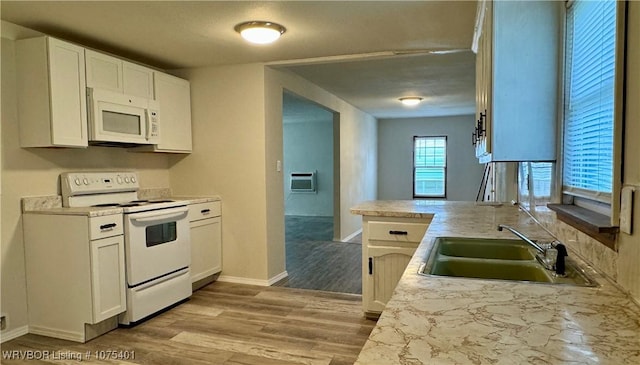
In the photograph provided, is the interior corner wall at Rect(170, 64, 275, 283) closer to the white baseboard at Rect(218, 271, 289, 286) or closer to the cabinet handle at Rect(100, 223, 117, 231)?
the white baseboard at Rect(218, 271, 289, 286)

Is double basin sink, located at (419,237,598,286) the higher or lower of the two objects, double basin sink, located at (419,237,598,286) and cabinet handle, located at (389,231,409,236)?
the higher

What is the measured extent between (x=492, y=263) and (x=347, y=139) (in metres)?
5.24

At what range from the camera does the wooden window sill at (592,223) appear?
1089 mm

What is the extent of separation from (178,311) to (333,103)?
3659 mm

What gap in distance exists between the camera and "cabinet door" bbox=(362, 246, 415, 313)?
292 cm

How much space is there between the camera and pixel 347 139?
6.73 metres

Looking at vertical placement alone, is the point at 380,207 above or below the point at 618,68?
below

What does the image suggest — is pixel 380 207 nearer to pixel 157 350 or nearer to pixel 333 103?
pixel 157 350

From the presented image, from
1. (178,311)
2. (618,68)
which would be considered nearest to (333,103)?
(178,311)

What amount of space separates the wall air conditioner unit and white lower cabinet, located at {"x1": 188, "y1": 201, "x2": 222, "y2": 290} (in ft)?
18.6

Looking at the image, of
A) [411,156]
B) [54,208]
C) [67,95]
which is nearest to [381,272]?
[54,208]

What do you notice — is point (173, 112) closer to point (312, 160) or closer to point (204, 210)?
point (204, 210)

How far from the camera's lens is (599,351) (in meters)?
0.77

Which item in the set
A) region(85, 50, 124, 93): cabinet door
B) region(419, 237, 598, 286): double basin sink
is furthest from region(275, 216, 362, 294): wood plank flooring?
region(85, 50, 124, 93): cabinet door
